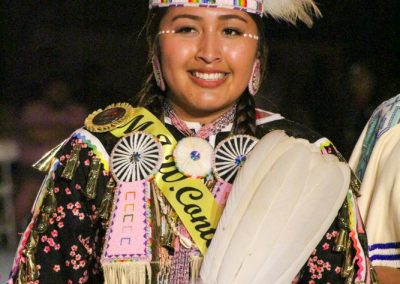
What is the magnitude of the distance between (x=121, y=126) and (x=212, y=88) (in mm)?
306

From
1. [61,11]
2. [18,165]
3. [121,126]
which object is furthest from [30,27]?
[121,126]

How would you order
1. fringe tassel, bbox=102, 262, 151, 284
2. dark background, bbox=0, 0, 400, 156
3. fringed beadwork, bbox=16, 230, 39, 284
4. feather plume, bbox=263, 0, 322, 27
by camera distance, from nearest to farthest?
fringe tassel, bbox=102, 262, 151, 284 → fringed beadwork, bbox=16, 230, 39, 284 → feather plume, bbox=263, 0, 322, 27 → dark background, bbox=0, 0, 400, 156

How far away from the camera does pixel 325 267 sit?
220 cm

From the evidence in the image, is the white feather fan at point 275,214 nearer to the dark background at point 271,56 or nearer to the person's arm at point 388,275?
the person's arm at point 388,275

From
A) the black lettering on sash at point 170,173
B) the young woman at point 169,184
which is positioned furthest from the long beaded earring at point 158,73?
the black lettering on sash at point 170,173

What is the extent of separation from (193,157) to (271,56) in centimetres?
251

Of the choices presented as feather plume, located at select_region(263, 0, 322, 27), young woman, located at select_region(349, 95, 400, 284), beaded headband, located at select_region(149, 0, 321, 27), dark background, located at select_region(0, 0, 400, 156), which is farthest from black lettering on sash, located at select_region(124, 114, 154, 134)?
dark background, located at select_region(0, 0, 400, 156)

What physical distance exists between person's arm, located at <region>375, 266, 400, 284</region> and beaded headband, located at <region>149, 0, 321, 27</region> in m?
0.85

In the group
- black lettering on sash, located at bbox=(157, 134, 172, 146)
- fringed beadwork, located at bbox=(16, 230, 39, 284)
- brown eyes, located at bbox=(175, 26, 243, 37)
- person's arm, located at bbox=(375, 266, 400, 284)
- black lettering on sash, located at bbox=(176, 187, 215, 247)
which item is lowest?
person's arm, located at bbox=(375, 266, 400, 284)

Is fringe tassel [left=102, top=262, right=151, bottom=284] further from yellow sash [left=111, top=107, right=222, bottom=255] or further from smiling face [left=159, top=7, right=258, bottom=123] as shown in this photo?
smiling face [left=159, top=7, right=258, bottom=123]

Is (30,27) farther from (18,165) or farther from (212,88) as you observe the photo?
(212,88)

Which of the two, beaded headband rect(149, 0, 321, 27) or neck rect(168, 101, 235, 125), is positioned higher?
A: beaded headband rect(149, 0, 321, 27)

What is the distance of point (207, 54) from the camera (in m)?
2.18

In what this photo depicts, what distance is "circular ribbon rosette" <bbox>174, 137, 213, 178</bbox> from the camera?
89.1 inches
